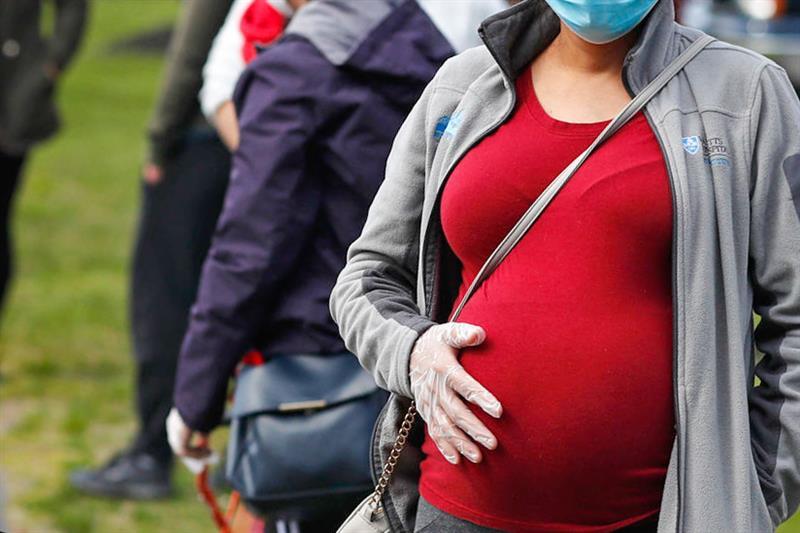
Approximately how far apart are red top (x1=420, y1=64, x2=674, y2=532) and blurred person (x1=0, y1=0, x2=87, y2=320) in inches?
172

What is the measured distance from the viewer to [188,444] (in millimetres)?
3324

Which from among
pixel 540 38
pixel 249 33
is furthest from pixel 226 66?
pixel 540 38

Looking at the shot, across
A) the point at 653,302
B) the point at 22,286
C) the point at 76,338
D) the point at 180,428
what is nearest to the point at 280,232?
the point at 180,428

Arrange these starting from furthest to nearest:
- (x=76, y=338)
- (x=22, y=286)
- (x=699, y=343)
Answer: (x=22, y=286) < (x=76, y=338) < (x=699, y=343)

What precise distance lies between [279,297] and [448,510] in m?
1.02

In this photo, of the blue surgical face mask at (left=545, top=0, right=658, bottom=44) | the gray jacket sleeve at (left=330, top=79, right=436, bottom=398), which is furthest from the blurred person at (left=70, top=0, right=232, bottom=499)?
the blue surgical face mask at (left=545, top=0, right=658, bottom=44)

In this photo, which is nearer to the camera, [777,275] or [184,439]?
[777,275]

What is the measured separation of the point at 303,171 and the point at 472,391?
40.9 inches

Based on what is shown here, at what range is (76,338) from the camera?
24.8 ft

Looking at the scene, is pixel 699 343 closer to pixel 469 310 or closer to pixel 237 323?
pixel 469 310

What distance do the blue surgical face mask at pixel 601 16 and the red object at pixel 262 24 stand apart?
1.29 m

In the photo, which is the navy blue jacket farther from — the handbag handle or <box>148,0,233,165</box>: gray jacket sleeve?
<box>148,0,233,165</box>: gray jacket sleeve

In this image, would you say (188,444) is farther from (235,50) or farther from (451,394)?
(451,394)

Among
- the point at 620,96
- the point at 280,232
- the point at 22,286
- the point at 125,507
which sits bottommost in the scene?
the point at 22,286
